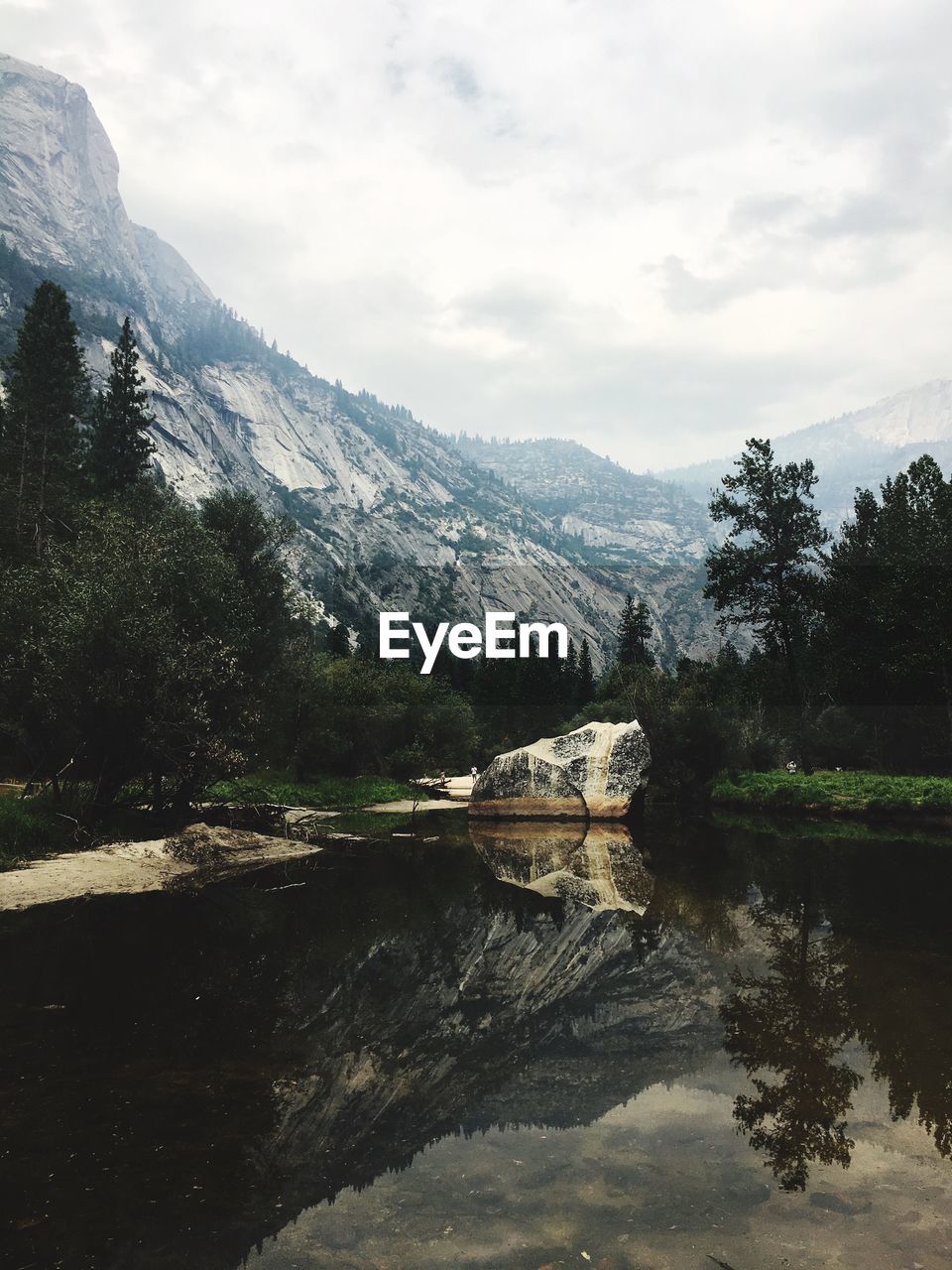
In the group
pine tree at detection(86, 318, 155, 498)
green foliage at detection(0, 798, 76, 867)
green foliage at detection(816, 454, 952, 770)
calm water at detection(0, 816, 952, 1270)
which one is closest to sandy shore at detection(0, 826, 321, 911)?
green foliage at detection(0, 798, 76, 867)

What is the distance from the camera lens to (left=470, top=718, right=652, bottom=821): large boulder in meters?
41.3

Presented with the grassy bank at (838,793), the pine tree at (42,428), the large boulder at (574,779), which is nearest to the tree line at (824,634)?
the grassy bank at (838,793)

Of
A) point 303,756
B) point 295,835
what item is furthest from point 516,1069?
point 303,756

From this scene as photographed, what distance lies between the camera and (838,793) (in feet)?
136

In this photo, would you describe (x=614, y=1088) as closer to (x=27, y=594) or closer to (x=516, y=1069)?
(x=516, y=1069)

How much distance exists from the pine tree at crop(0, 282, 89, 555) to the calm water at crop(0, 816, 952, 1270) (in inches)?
1352

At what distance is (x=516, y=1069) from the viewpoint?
9.92 metres

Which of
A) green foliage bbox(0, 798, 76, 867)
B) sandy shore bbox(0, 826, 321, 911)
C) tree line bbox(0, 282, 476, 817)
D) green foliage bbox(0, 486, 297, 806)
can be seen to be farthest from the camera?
tree line bbox(0, 282, 476, 817)

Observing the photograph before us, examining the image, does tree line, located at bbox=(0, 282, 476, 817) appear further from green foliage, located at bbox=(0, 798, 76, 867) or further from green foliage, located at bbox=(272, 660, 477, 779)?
green foliage, located at bbox=(0, 798, 76, 867)

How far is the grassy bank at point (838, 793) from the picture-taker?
1489 inches

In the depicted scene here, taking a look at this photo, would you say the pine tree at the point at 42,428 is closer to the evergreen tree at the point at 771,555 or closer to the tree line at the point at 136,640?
the tree line at the point at 136,640

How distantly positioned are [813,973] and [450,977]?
6.42 metres

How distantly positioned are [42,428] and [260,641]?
77.7 ft

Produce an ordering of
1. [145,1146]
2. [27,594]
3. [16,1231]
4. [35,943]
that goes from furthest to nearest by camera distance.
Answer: [27,594] → [35,943] → [145,1146] → [16,1231]
